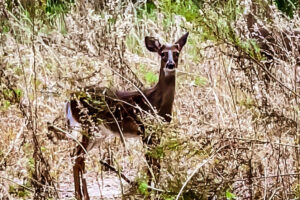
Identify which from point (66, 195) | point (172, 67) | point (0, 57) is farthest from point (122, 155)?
point (0, 57)

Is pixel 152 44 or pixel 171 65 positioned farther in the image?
pixel 152 44

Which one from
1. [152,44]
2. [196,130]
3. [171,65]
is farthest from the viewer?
[152,44]

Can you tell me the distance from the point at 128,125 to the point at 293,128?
814 mm

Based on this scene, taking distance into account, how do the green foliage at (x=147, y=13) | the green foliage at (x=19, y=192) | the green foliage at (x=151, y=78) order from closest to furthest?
the green foliage at (x=19, y=192) < the green foliage at (x=151, y=78) < the green foliage at (x=147, y=13)

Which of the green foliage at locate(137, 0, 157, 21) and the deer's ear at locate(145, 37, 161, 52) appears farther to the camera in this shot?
the green foliage at locate(137, 0, 157, 21)

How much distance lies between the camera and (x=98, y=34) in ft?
15.6

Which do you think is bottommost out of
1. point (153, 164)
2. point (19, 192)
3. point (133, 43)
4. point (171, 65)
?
point (19, 192)

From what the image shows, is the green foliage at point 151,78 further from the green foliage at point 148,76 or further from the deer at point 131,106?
the deer at point 131,106

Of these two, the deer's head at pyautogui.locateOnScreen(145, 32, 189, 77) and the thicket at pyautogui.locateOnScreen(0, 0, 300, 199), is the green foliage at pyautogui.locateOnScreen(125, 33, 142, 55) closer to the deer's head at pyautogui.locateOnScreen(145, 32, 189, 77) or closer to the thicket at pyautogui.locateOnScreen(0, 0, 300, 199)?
the thicket at pyautogui.locateOnScreen(0, 0, 300, 199)

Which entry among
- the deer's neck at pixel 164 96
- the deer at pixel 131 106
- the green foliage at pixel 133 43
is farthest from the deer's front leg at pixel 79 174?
the green foliage at pixel 133 43

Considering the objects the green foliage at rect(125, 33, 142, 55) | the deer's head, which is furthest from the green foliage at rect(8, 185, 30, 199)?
the green foliage at rect(125, 33, 142, 55)

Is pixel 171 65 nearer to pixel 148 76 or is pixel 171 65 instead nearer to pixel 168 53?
pixel 168 53

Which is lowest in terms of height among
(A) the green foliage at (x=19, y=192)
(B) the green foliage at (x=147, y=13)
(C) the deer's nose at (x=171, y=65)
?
(A) the green foliage at (x=19, y=192)

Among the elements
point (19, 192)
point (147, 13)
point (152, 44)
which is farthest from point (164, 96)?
point (147, 13)
